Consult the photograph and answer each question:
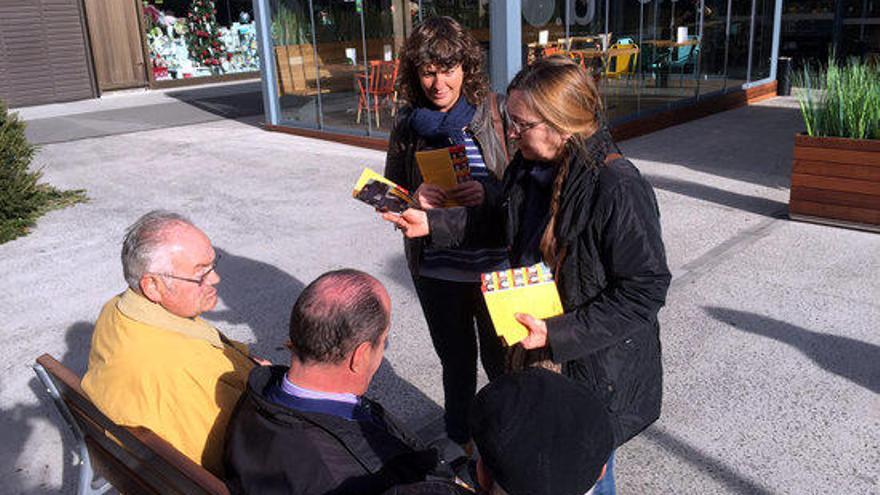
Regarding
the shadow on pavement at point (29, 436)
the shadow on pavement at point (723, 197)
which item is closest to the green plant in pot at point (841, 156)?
the shadow on pavement at point (723, 197)

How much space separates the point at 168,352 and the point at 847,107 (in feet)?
18.9

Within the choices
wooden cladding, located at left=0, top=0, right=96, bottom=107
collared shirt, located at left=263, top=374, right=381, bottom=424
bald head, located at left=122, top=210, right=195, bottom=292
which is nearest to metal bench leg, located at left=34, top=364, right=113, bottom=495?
bald head, located at left=122, top=210, right=195, bottom=292

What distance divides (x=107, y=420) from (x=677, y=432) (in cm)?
245

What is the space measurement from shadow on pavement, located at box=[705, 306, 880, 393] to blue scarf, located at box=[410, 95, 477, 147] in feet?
8.02

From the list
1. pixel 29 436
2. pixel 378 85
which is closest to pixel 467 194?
pixel 29 436

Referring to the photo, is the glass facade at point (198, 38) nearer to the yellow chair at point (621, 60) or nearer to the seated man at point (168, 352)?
the yellow chair at point (621, 60)

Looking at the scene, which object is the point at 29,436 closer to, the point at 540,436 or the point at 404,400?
the point at 404,400

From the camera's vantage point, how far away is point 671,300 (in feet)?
16.1

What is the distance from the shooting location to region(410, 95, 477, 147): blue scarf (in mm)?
2900

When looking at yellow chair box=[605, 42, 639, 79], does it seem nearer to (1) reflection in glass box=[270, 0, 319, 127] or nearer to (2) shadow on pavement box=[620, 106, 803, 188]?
(2) shadow on pavement box=[620, 106, 803, 188]

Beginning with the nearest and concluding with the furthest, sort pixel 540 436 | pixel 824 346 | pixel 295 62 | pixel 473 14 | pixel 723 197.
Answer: pixel 540 436, pixel 824 346, pixel 723 197, pixel 473 14, pixel 295 62

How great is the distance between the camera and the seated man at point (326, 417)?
1637 mm

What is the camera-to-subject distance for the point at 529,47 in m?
9.59

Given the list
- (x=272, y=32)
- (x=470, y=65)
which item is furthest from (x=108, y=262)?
(x=272, y=32)
